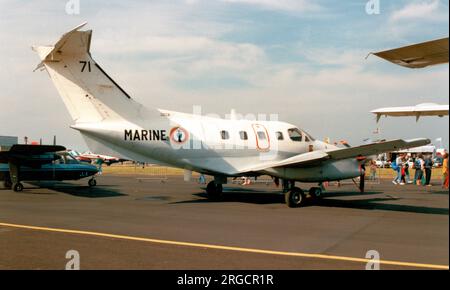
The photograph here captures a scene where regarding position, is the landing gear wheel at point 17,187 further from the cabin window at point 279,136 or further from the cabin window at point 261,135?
the cabin window at point 279,136

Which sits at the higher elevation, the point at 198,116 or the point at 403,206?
the point at 198,116

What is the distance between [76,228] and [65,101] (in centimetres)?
644

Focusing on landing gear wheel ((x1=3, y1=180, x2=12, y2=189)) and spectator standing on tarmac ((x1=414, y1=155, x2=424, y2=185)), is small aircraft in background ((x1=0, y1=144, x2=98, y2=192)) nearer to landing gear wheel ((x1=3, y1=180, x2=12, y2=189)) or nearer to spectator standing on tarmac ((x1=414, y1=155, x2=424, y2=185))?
landing gear wheel ((x1=3, y1=180, x2=12, y2=189))

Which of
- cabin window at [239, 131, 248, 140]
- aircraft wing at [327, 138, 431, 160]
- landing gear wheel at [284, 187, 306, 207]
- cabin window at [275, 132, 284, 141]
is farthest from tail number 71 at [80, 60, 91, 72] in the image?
aircraft wing at [327, 138, 431, 160]

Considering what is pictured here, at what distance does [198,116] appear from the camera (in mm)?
16406

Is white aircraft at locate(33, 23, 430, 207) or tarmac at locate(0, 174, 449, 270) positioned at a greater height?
white aircraft at locate(33, 23, 430, 207)

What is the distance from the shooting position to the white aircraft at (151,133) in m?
14.6

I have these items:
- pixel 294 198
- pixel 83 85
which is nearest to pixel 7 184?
pixel 83 85

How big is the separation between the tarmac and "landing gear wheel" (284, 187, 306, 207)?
13.1 inches

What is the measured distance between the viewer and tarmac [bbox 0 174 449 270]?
666 cm

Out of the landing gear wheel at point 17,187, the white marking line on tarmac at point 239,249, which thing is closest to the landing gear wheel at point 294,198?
the white marking line on tarmac at point 239,249

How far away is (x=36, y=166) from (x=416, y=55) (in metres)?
22.9
